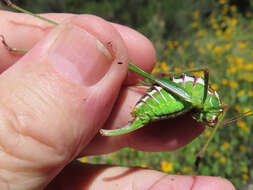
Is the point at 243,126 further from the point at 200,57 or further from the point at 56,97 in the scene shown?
the point at 56,97

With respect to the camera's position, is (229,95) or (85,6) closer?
(229,95)

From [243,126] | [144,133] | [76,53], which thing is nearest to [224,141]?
[243,126]

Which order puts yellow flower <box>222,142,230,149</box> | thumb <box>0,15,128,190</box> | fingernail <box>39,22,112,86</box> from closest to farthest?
thumb <box>0,15,128,190</box>
fingernail <box>39,22,112,86</box>
yellow flower <box>222,142,230,149</box>

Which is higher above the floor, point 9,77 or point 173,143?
point 9,77

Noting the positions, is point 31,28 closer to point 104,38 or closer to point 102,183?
point 104,38

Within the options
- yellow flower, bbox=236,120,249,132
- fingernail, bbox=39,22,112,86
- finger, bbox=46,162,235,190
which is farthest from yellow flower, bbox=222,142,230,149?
fingernail, bbox=39,22,112,86

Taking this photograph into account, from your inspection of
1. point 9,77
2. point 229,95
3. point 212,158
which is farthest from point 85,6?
point 9,77

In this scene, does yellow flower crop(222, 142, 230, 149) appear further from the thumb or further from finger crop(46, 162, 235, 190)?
the thumb
